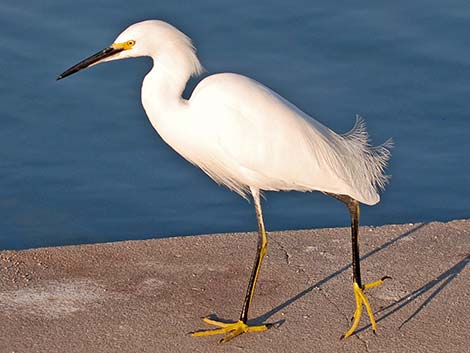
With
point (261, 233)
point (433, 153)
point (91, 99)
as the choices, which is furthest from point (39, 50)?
point (261, 233)

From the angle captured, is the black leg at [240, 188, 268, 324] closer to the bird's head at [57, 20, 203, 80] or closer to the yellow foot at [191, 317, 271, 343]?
the yellow foot at [191, 317, 271, 343]

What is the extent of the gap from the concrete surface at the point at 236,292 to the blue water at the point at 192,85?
1870 millimetres

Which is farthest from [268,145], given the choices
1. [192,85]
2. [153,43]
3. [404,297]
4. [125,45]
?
[192,85]

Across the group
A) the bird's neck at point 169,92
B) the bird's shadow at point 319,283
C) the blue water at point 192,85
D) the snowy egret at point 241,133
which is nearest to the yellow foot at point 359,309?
the snowy egret at point 241,133

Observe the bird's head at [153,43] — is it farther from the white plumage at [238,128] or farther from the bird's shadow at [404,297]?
the bird's shadow at [404,297]

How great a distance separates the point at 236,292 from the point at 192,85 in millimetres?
A: 3324

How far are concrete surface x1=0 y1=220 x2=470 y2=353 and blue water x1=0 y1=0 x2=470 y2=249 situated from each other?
1870 mm

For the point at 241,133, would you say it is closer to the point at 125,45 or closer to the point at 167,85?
the point at 167,85

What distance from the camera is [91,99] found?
28.0 feet

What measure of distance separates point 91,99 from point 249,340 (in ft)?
13.5

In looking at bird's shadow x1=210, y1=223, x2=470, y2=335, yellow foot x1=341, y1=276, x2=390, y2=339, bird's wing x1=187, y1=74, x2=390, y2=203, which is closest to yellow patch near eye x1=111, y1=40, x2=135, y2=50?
bird's wing x1=187, y1=74, x2=390, y2=203

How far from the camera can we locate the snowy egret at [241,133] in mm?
4883

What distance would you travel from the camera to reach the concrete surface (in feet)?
15.7

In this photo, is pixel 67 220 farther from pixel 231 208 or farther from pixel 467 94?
pixel 467 94
